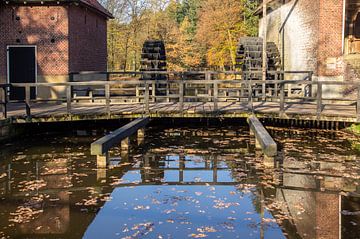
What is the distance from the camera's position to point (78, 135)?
48.1 feet

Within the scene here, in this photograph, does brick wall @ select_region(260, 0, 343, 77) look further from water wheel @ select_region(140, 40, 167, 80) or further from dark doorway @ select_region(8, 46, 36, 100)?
dark doorway @ select_region(8, 46, 36, 100)

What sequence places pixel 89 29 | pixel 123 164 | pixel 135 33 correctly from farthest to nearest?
pixel 135 33 < pixel 89 29 < pixel 123 164

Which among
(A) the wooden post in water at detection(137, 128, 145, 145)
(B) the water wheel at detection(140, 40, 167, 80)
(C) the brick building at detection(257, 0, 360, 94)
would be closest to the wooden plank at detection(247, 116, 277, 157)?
(A) the wooden post in water at detection(137, 128, 145, 145)

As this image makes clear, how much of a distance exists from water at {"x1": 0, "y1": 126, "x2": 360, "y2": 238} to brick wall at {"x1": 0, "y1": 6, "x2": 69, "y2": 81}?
711cm

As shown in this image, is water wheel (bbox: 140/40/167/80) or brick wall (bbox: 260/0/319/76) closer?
brick wall (bbox: 260/0/319/76)

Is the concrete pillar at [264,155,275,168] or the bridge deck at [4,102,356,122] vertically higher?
the bridge deck at [4,102,356,122]

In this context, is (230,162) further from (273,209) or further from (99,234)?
(99,234)

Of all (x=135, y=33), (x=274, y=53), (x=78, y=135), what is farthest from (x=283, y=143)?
(x=135, y=33)

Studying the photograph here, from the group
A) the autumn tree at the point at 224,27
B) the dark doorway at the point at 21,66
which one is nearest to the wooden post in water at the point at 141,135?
the dark doorway at the point at 21,66

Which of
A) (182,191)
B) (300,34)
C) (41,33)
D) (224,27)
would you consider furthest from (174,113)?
(224,27)

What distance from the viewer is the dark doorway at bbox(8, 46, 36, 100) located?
1916cm

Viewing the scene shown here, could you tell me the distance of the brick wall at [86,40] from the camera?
19875 mm

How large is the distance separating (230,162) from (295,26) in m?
14.2

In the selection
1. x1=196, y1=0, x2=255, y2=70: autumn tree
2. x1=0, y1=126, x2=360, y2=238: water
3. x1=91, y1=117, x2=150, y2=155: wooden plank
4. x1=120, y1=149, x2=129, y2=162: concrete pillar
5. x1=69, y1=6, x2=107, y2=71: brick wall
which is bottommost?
x1=0, y1=126, x2=360, y2=238: water
